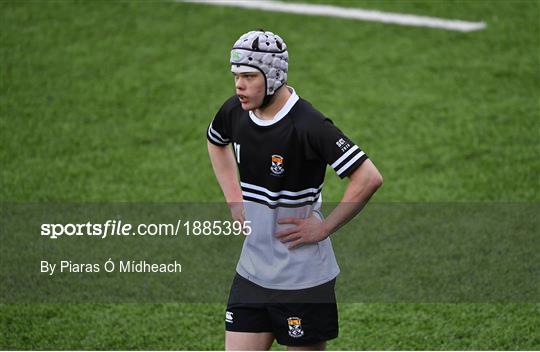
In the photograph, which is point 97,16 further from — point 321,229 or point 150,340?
point 321,229

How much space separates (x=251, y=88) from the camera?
456 cm

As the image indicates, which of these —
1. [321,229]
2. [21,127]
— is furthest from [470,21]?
[321,229]

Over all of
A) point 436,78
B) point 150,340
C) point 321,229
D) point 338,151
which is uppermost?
point 338,151

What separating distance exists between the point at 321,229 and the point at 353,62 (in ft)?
23.6

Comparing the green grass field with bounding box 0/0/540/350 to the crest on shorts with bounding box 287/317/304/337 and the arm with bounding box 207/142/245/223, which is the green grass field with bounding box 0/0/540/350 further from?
the crest on shorts with bounding box 287/317/304/337

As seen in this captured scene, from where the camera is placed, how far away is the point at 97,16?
508 inches

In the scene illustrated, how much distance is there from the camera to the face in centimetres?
455

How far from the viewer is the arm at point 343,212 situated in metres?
4.56

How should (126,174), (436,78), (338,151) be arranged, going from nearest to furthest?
1. (338,151)
2. (126,174)
3. (436,78)

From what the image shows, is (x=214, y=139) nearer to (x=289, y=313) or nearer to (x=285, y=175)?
(x=285, y=175)

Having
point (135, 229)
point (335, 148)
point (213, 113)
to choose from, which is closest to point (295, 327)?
point (335, 148)

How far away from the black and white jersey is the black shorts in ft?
0.17

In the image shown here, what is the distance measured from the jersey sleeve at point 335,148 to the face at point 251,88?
30cm

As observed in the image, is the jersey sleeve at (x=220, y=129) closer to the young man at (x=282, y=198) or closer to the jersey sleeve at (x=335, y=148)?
the young man at (x=282, y=198)
